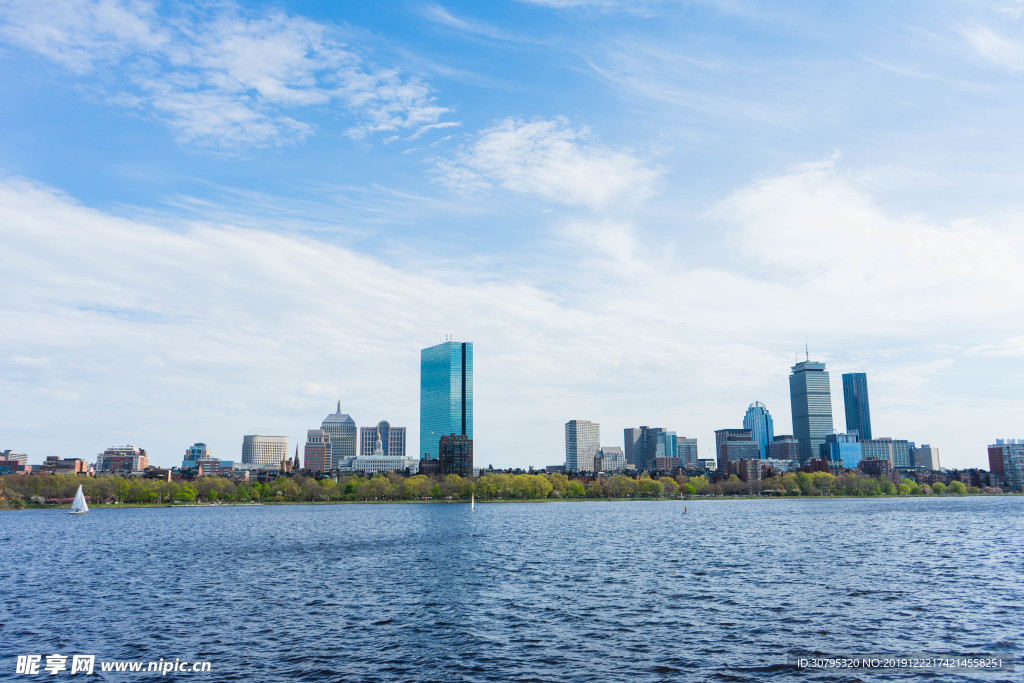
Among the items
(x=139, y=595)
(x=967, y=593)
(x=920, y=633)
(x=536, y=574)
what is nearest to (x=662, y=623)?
(x=920, y=633)

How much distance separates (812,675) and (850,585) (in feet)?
101

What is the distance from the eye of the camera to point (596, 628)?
158 ft

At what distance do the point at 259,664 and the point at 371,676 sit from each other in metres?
7.38

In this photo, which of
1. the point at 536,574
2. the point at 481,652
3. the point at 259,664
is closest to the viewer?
the point at 259,664

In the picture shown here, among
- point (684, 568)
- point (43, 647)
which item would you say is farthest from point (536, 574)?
point (43, 647)

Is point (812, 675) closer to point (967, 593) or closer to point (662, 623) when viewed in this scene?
point (662, 623)

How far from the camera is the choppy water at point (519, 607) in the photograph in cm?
4075

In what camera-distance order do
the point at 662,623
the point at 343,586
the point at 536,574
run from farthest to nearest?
the point at 536,574, the point at 343,586, the point at 662,623

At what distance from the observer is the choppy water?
1604 inches

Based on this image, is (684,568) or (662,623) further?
(684,568)

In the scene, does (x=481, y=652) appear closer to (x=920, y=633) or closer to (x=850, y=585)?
(x=920, y=633)

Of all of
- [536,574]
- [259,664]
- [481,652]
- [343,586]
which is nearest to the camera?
[259,664]

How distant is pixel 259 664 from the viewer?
40.3m

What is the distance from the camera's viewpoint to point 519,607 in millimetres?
56344
